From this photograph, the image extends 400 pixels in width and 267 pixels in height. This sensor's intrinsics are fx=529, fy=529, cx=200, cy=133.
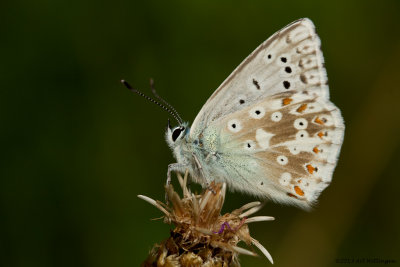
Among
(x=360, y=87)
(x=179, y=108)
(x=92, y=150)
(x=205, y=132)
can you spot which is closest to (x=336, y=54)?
(x=360, y=87)

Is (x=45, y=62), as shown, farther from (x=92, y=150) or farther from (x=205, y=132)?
(x=205, y=132)

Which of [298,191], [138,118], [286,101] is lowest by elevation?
[298,191]

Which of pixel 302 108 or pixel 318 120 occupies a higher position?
pixel 302 108

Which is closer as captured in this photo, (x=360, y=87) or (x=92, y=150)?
(x=92, y=150)

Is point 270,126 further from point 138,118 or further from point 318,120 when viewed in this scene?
point 138,118

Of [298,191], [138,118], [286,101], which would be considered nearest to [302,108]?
[286,101]

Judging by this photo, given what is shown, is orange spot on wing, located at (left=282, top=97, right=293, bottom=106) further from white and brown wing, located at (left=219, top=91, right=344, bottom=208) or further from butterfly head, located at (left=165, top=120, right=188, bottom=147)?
butterfly head, located at (left=165, top=120, right=188, bottom=147)

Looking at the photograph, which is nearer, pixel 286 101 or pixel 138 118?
pixel 286 101
